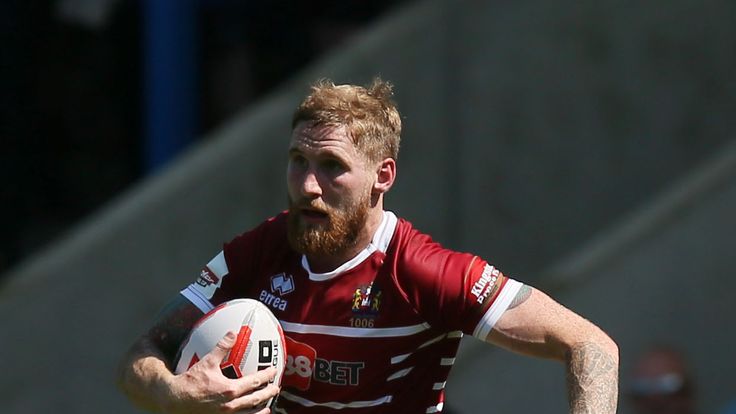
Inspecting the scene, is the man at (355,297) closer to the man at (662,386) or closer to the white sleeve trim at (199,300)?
the white sleeve trim at (199,300)

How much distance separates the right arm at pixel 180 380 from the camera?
4582 mm

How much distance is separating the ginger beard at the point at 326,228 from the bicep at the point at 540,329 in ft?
1.81

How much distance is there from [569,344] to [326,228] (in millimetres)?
834

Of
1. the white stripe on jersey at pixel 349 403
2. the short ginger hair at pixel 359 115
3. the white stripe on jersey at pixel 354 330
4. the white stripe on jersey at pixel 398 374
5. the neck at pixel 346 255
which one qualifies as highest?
the short ginger hair at pixel 359 115

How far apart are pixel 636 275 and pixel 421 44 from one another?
5.77 ft

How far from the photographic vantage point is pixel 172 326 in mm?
5008

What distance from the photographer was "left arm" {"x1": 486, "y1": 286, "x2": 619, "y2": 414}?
15.2 feet

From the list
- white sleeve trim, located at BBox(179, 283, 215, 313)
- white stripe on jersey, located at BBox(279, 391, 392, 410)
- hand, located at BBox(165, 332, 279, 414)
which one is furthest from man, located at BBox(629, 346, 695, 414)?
hand, located at BBox(165, 332, 279, 414)

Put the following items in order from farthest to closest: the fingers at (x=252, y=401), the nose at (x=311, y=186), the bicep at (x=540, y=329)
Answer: the nose at (x=311, y=186) < the bicep at (x=540, y=329) < the fingers at (x=252, y=401)

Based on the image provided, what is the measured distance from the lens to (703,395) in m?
7.98

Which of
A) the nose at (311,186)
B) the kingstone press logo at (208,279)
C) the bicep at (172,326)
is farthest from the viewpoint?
the kingstone press logo at (208,279)

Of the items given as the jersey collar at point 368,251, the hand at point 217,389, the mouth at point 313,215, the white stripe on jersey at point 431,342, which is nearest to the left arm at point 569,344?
the white stripe on jersey at point 431,342

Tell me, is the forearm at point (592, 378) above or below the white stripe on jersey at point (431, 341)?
below

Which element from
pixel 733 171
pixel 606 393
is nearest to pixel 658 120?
pixel 733 171
